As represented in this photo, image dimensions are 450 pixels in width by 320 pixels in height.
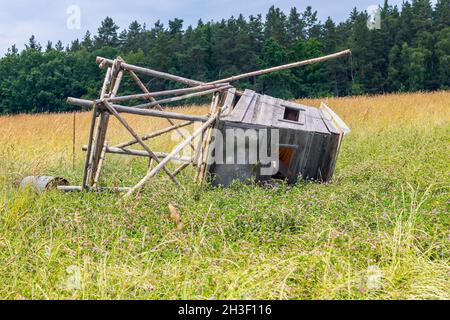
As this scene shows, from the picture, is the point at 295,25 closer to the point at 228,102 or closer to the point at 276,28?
the point at 276,28

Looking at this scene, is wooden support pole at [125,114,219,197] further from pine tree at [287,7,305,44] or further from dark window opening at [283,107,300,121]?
pine tree at [287,7,305,44]

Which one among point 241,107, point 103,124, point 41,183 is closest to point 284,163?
point 241,107

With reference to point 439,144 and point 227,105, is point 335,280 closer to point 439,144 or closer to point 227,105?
point 227,105

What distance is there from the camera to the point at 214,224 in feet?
15.7

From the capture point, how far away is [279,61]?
46.2 m

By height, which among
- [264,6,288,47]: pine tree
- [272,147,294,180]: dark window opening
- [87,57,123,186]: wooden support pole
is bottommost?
[272,147,294,180]: dark window opening

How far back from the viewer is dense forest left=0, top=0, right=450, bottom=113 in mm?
41906

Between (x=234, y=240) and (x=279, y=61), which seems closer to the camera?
(x=234, y=240)

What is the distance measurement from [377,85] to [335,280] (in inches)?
1719

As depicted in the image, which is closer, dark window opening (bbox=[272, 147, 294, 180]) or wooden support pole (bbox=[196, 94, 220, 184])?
wooden support pole (bbox=[196, 94, 220, 184])

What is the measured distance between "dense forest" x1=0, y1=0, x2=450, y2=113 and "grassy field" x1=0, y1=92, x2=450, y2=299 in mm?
34553

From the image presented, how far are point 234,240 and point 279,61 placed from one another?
4351 centimetres

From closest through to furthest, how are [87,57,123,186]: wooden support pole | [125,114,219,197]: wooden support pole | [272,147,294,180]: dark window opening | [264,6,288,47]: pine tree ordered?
[125,114,219,197]: wooden support pole, [87,57,123,186]: wooden support pole, [272,147,294,180]: dark window opening, [264,6,288,47]: pine tree

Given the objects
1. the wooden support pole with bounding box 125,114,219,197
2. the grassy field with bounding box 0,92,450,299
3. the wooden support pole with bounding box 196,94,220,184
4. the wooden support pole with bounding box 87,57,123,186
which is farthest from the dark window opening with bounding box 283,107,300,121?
the wooden support pole with bounding box 87,57,123,186
